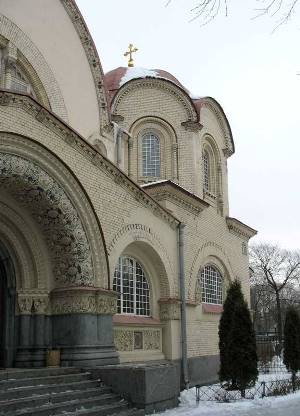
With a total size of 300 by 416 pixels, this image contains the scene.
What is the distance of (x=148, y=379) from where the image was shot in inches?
451

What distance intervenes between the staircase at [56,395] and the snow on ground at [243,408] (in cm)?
111

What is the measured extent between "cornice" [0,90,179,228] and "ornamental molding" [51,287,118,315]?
302 centimetres

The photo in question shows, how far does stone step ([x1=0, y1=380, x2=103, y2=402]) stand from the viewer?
31.9ft

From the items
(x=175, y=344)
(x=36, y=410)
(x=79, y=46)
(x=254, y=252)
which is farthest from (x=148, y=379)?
(x=254, y=252)

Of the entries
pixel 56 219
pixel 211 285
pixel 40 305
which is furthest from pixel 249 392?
pixel 211 285

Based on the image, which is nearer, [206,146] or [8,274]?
[8,274]

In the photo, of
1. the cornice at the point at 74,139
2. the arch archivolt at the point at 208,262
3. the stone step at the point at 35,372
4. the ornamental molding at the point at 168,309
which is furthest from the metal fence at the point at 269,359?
the stone step at the point at 35,372

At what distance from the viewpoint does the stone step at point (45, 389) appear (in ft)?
31.9

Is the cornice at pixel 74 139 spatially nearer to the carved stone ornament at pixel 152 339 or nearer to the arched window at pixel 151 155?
the carved stone ornament at pixel 152 339

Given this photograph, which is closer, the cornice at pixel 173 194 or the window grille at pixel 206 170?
the cornice at pixel 173 194

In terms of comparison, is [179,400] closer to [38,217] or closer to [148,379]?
[148,379]

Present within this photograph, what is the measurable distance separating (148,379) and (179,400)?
1.80 m

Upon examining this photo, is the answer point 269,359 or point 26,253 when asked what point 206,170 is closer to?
point 269,359

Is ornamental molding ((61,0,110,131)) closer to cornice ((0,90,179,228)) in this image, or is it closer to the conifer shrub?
cornice ((0,90,179,228))
